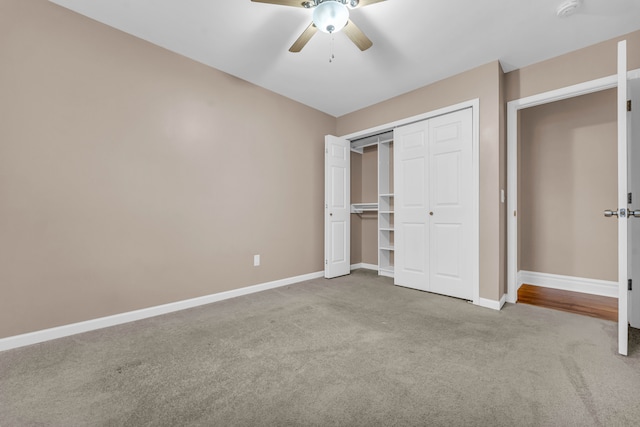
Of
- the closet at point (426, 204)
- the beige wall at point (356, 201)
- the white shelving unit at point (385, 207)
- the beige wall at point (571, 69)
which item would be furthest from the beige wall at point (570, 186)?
the beige wall at point (356, 201)

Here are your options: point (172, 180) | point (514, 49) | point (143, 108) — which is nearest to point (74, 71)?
point (143, 108)

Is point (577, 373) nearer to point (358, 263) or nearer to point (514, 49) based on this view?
point (514, 49)

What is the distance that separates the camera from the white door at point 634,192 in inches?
86.8

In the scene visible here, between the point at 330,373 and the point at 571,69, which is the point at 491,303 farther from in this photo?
the point at 571,69

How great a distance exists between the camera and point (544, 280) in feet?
12.3

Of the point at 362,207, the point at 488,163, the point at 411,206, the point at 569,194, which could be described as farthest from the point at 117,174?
the point at 569,194

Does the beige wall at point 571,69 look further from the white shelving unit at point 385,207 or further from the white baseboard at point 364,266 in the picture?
the white baseboard at point 364,266

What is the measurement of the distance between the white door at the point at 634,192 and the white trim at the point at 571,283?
1.32 meters

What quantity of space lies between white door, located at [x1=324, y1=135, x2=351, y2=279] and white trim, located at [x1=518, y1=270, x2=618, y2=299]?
2.62 metres

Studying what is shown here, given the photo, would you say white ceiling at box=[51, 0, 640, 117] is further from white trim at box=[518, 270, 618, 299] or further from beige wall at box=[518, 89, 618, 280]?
white trim at box=[518, 270, 618, 299]

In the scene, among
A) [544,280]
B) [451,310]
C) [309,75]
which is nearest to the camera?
[451,310]

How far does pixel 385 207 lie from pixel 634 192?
2714 mm

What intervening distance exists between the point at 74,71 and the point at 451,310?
161 inches

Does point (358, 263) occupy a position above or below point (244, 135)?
below
